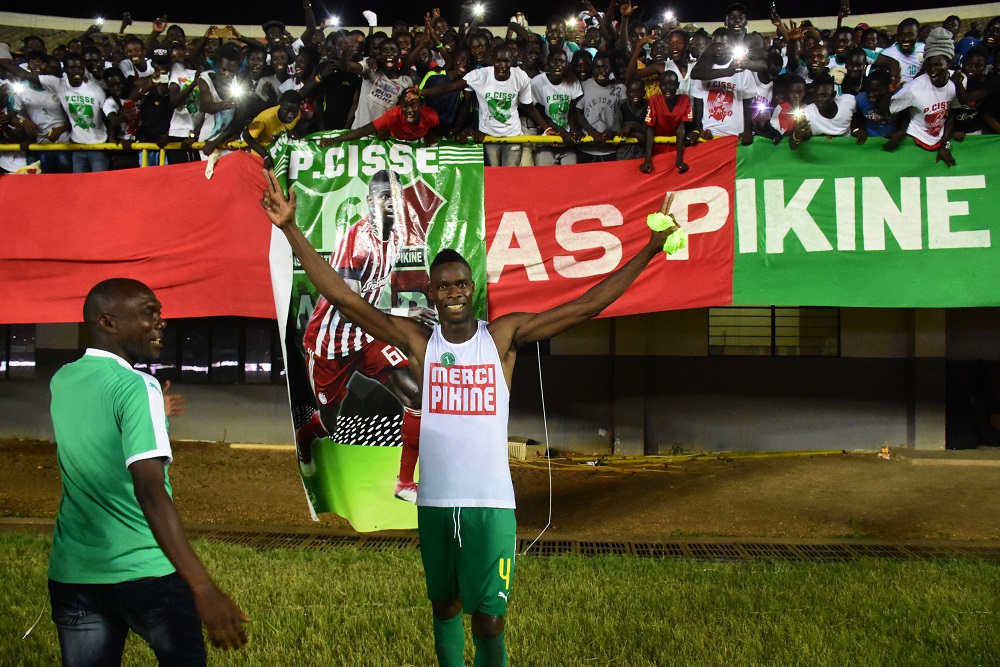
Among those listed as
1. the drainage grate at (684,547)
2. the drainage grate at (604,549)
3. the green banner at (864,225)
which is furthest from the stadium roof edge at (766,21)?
the drainage grate at (604,549)

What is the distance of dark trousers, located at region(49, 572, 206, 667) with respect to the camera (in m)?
2.38

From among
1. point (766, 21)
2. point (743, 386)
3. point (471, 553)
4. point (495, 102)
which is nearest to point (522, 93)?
point (495, 102)

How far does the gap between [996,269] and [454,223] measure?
437 cm

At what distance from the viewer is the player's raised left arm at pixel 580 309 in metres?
3.53

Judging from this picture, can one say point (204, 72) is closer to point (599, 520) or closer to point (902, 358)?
point (599, 520)

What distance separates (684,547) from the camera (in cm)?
656

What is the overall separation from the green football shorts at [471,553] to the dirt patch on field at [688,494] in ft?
11.9

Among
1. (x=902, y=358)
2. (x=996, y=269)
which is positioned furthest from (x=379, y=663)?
(x=902, y=358)

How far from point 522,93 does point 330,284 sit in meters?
4.58

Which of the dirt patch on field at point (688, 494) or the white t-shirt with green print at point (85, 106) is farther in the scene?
the white t-shirt with green print at point (85, 106)

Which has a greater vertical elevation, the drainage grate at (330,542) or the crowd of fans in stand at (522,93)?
the crowd of fans in stand at (522,93)

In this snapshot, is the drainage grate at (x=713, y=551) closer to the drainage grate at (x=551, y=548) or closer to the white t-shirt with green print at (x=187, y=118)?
the drainage grate at (x=551, y=548)

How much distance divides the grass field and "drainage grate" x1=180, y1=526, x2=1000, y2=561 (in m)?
0.40

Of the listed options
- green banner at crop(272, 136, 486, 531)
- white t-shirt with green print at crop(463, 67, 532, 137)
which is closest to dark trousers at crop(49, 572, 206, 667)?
green banner at crop(272, 136, 486, 531)
